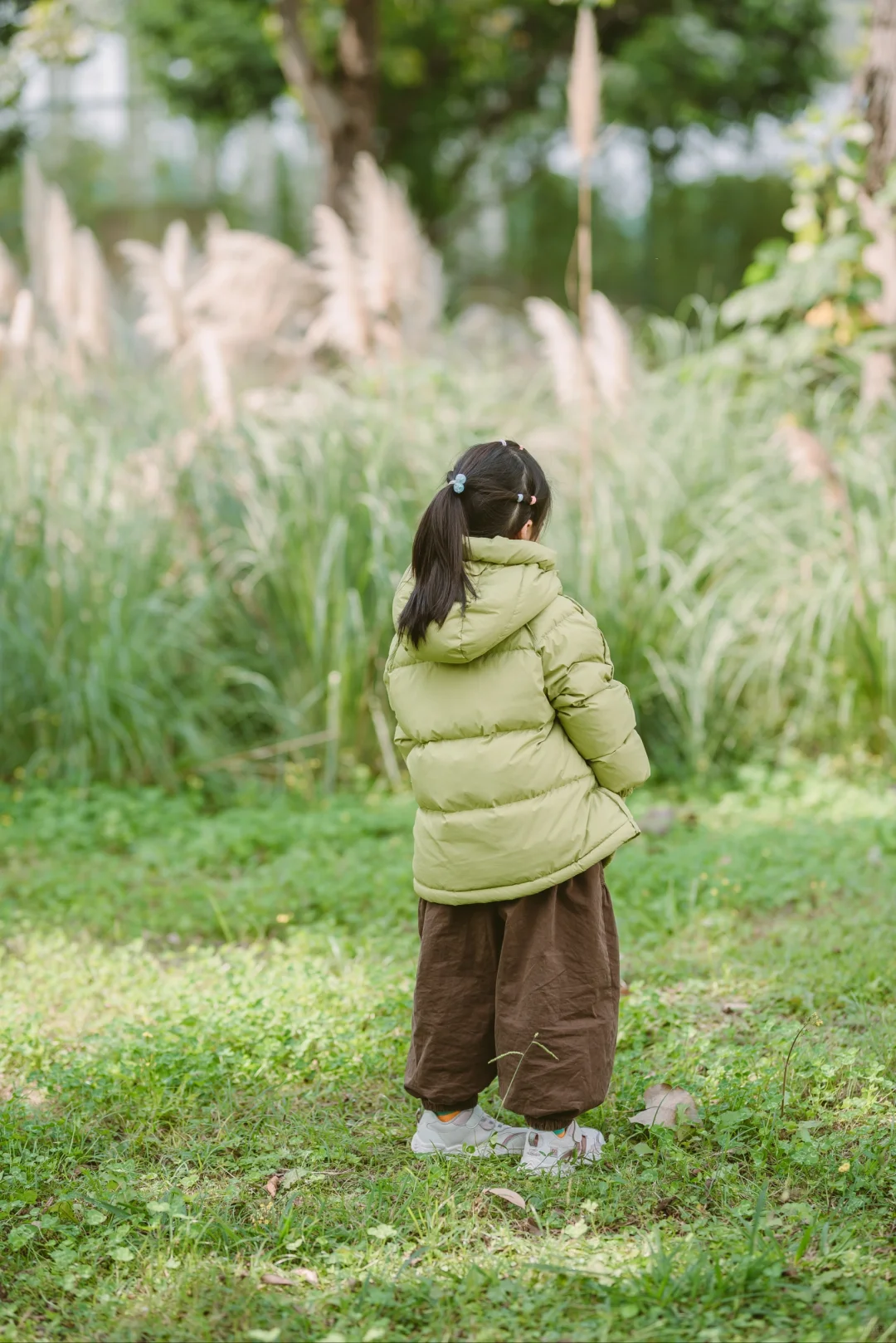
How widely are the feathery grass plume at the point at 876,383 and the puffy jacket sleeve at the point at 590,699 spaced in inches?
167

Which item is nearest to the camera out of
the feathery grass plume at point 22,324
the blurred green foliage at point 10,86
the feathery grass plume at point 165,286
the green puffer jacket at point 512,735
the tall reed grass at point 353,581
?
the green puffer jacket at point 512,735

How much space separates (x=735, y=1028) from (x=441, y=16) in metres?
15.3

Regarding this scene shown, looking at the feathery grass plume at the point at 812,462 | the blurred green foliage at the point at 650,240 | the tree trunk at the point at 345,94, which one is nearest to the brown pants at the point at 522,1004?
the feathery grass plume at the point at 812,462

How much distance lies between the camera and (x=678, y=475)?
6023mm

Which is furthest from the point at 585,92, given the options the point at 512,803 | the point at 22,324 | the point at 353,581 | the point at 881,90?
the point at 512,803

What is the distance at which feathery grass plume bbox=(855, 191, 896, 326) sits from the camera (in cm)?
638

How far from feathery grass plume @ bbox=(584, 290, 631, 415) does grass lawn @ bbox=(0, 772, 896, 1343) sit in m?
2.62

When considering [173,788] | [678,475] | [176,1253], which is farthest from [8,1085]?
[678,475]

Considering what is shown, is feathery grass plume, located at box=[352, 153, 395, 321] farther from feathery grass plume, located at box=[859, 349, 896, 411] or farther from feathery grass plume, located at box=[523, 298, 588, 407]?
feathery grass plume, located at box=[859, 349, 896, 411]

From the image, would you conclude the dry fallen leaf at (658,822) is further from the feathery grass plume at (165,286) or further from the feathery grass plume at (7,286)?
the feathery grass plume at (7,286)

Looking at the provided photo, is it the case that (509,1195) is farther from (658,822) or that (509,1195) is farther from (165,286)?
(165,286)

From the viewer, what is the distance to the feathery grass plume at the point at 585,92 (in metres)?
5.86

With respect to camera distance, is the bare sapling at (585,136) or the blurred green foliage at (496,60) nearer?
the bare sapling at (585,136)

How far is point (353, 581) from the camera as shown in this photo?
5.66 metres
